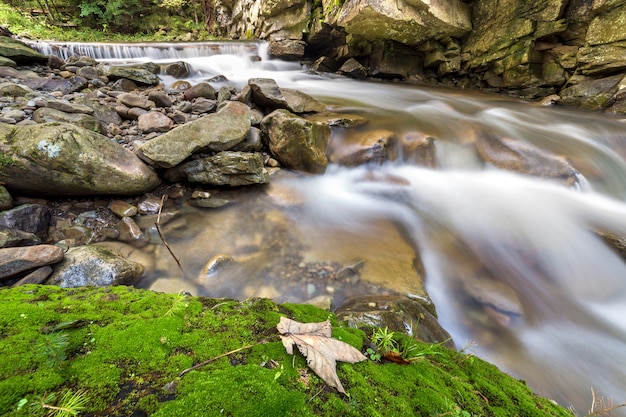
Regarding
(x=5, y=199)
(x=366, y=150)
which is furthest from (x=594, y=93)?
(x=5, y=199)

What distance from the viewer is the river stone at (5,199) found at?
3266 mm

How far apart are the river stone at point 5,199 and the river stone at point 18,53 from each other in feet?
25.5

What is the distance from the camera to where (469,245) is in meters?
4.26

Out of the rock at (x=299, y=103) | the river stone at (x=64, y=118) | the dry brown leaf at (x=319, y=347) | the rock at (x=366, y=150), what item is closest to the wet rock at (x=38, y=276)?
the dry brown leaf at (x=319, y=347)

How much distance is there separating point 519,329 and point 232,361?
348cm

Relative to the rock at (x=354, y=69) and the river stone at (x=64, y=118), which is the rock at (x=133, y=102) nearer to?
the river stone at (x=64, y=118)

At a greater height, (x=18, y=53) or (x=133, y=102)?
(x=18, y=53)

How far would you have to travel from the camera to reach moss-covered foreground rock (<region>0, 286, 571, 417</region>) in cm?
100

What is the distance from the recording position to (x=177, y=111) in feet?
20.6

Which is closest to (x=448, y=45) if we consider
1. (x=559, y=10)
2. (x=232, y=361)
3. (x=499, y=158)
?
(x=559, y=10)

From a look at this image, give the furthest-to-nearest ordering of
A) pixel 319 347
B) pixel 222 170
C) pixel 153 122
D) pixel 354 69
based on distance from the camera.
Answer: pixel 354 69
pixel 153 122
pixel 222 170
pixel 319 347

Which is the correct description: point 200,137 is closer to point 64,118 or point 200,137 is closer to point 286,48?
point 64,118

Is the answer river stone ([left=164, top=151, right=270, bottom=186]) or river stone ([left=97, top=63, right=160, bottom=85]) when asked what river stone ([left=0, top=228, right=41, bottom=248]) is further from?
river stone ([left=97, top=63, right=160, bottom=85])

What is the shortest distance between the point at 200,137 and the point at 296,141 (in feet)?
5.84
